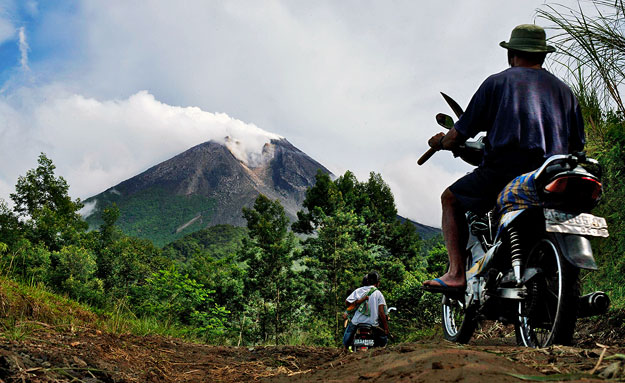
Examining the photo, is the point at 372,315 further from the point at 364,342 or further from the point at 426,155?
the point at 426,155

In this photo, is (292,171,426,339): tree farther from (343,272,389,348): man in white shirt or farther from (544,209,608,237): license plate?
(544,209,608,237): license plate

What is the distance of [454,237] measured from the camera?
340 centimetres

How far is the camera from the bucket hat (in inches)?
121

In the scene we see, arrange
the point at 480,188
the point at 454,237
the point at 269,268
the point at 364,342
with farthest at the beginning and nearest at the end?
the point at 269,268
the point at 364,342
the point at 454,237
the point at 480,188

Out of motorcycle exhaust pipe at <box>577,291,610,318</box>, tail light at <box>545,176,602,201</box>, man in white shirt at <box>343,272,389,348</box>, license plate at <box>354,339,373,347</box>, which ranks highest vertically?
tail light at <box>545,176,602,201</box>

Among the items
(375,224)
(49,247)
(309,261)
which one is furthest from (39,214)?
(375,224)

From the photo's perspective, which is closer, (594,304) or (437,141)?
(594,304)

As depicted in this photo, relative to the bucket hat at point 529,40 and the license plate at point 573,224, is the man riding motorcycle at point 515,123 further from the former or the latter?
the license plate at point 573,224

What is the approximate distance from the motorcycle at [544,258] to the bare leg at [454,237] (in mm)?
78

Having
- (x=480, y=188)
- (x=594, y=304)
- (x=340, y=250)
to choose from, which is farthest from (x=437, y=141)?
(x=340, y=250)

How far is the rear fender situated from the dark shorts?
584 mm

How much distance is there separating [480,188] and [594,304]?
38.4 inches

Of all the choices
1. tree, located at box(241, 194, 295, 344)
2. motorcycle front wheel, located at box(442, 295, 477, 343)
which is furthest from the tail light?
tree, located at box(241, 194, 295, 344)

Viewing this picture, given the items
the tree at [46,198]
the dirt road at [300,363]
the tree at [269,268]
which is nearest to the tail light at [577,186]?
the dirt road at [300,363]
